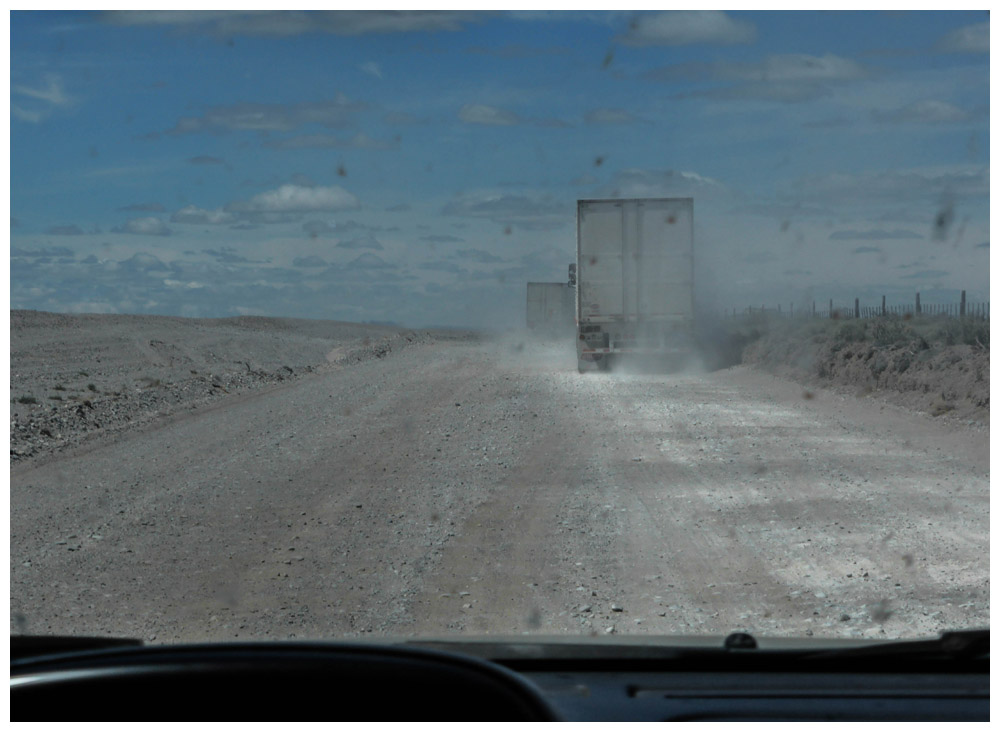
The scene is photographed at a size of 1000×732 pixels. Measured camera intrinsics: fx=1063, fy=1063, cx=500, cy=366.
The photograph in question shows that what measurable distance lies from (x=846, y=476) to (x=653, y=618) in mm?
5213

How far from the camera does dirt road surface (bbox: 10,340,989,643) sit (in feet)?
18.4

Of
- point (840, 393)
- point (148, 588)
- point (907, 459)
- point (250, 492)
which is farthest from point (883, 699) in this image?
point (840, 393)

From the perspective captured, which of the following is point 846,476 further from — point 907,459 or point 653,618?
point 653,618

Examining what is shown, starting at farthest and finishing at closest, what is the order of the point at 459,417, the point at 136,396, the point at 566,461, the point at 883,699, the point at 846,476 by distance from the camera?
1. the point at 136,396
2. the point at 459,417
3. the point at 566,461
4. the point at 846,476
5. the point at 883,699

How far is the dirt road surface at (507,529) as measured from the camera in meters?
5.60

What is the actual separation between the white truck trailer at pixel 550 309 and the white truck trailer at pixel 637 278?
31.1 meters

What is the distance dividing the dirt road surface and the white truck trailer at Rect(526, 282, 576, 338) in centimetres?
4389

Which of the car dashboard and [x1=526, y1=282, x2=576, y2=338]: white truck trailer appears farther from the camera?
[x1=526, y1=282, x2=576, y2=338]: white truck trailer

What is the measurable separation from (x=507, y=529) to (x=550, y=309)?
53294mm

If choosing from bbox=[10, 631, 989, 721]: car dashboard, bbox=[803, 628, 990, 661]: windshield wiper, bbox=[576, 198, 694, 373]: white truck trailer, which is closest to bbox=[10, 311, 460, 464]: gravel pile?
bbox=[576, 198, 694, 373]: white truck trailer

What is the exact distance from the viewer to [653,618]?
5.45 metres

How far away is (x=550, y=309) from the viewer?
60.8 metres

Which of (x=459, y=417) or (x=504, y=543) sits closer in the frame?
(x=504, y=543)

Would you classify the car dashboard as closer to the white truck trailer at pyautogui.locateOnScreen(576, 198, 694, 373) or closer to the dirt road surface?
the dirt road surface
